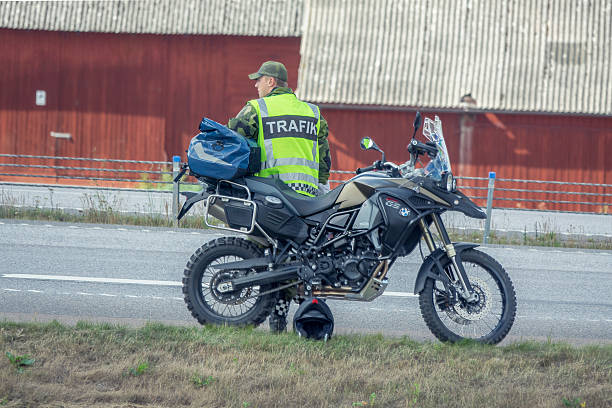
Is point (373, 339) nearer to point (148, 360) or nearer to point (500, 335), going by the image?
point (500, 335)

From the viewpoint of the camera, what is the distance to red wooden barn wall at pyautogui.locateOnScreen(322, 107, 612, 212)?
25828 mm

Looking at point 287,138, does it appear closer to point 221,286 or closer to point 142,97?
point 221,286

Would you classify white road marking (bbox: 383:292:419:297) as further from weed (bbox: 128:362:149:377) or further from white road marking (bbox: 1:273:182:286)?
weed (bbox: 128:362:149:377)

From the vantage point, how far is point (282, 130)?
703 centimetres

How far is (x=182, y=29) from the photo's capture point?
88.6 ft

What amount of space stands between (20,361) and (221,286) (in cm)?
170

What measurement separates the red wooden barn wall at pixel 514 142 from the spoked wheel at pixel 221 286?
63.2ft

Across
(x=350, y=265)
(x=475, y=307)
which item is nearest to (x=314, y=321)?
(x=350, y=265)

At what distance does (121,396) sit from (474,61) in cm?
2242

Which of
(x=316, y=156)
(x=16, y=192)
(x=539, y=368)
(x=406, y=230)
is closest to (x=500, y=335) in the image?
(x=539, y=368)

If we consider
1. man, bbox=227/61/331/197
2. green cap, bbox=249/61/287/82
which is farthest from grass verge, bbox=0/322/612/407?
green cap, bbox=249/61/287/82

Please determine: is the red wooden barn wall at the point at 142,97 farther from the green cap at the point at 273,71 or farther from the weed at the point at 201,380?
the weed at the point at 201,380

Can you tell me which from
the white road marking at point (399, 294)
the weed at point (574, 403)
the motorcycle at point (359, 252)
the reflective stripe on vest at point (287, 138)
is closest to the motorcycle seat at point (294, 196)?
the motorcycle at point (359, 252)

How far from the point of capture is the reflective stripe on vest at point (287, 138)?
7020 millimetres
